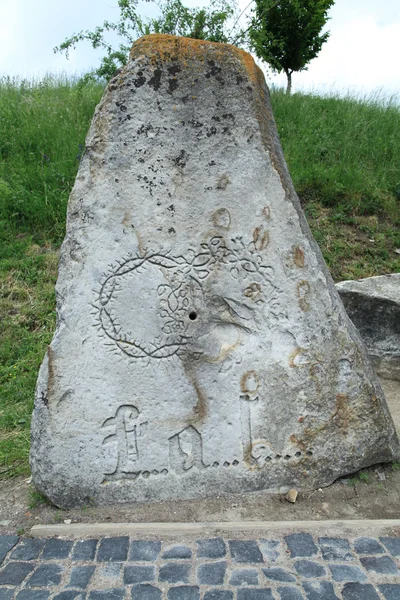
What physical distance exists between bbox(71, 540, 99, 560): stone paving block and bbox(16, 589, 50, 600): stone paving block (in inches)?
8.6

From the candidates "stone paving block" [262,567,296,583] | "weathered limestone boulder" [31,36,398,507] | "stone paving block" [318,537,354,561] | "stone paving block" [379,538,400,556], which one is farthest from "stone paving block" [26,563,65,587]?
"stone paving block" [379,538,400,556]

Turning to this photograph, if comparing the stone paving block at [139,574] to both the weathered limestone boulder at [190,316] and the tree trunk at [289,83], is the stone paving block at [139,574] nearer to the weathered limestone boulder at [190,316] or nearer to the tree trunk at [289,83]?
the weathered limestone boulder at [190,316]

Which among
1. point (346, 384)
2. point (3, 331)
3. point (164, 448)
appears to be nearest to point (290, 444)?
point (346, 384)

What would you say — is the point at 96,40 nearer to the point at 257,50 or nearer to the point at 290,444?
the point at 257,50

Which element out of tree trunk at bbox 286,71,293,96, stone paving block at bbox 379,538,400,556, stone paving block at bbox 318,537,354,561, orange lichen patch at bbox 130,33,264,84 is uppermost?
tree trunk at bbox 286,71,293,96

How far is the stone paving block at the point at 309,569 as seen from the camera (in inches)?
91.0

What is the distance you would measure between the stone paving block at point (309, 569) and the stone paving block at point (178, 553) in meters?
0.48

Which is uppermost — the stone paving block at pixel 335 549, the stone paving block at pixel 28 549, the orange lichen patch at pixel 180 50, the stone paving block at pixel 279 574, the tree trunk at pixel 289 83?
the tree trunk at pixel 289 83

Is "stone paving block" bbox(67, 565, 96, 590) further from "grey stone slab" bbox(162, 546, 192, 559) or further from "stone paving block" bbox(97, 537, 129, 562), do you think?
"grey stone slab" bbox(162, 546, 192, 559)

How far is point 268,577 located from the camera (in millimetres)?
2295

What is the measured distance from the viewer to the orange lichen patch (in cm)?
262

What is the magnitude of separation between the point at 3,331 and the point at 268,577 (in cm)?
334

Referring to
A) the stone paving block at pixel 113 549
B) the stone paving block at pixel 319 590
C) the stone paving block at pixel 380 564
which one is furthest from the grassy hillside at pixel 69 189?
the stone paving block at pixel 380 564

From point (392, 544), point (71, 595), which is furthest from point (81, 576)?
point (392, 544)
